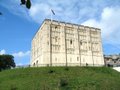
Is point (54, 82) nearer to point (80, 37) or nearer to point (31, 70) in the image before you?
point (31, 70)

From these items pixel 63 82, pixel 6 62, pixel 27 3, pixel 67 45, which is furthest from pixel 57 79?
pixel 6 62

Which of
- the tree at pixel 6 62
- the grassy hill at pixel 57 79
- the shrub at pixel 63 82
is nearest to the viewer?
the grassy hill at pixel 57 79

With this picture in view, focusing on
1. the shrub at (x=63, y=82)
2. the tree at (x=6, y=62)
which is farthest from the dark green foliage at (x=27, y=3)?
the tree at (x=6, y=62)

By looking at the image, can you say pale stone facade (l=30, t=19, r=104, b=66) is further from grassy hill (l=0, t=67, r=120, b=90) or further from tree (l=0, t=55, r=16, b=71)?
tree (l=0, t=55, r=16, b=71)

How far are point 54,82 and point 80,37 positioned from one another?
98.1 feet

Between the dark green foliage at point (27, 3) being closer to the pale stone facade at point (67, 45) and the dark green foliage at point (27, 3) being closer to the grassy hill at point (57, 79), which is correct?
the grassy hill at point (57, 79)

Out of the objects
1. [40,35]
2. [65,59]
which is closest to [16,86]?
[65,59]

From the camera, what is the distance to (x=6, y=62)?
262 feet

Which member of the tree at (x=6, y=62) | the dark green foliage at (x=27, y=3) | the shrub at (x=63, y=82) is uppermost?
the tree at (x=6, y=62)

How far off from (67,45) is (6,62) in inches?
1056

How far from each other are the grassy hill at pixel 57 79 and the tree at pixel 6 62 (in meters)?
28.9

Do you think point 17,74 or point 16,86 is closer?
point 16,86

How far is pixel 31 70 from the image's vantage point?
4875 centimetres

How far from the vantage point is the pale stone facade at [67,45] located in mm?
61528
